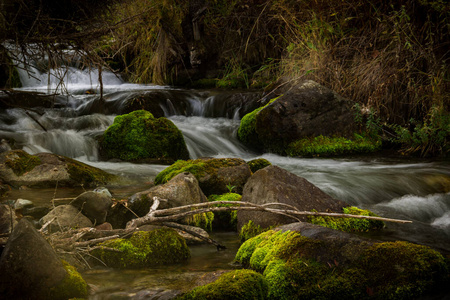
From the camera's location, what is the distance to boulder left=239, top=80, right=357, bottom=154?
8.70 metres

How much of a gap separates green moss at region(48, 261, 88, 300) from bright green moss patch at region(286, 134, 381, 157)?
6563 millimetres

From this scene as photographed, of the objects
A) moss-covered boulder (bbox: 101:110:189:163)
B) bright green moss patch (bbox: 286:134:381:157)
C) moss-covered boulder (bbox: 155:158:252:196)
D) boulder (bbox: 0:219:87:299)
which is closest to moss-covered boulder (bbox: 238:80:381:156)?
bright green moss patch (bbox: 286:134:381:157)

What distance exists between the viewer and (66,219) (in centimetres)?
366

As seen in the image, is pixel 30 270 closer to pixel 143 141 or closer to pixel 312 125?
pixel 143 141

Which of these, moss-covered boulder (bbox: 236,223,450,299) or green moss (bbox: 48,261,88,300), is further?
moss-covered boulder (bbox: 236,223,450,299)

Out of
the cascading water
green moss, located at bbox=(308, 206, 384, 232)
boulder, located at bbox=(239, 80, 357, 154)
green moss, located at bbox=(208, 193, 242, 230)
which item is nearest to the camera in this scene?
A: green moss, located at bbox=(308, 206, 384, 232)

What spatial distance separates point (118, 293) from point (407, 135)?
6.76m

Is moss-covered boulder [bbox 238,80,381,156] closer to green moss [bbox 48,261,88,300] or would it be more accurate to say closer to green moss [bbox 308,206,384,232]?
green moss [bbox 308,206,384,232]

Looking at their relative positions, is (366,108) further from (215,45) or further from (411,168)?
(215,45)

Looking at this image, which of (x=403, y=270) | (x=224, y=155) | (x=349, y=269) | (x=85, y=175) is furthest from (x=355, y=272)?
(x=224, y=155)

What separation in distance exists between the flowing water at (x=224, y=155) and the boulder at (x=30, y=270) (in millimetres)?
616

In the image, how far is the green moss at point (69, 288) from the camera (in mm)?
2344

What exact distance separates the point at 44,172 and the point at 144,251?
318 cm

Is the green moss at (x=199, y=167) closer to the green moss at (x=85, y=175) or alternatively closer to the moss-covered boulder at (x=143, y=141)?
the green moss at (x=85, y=175)
